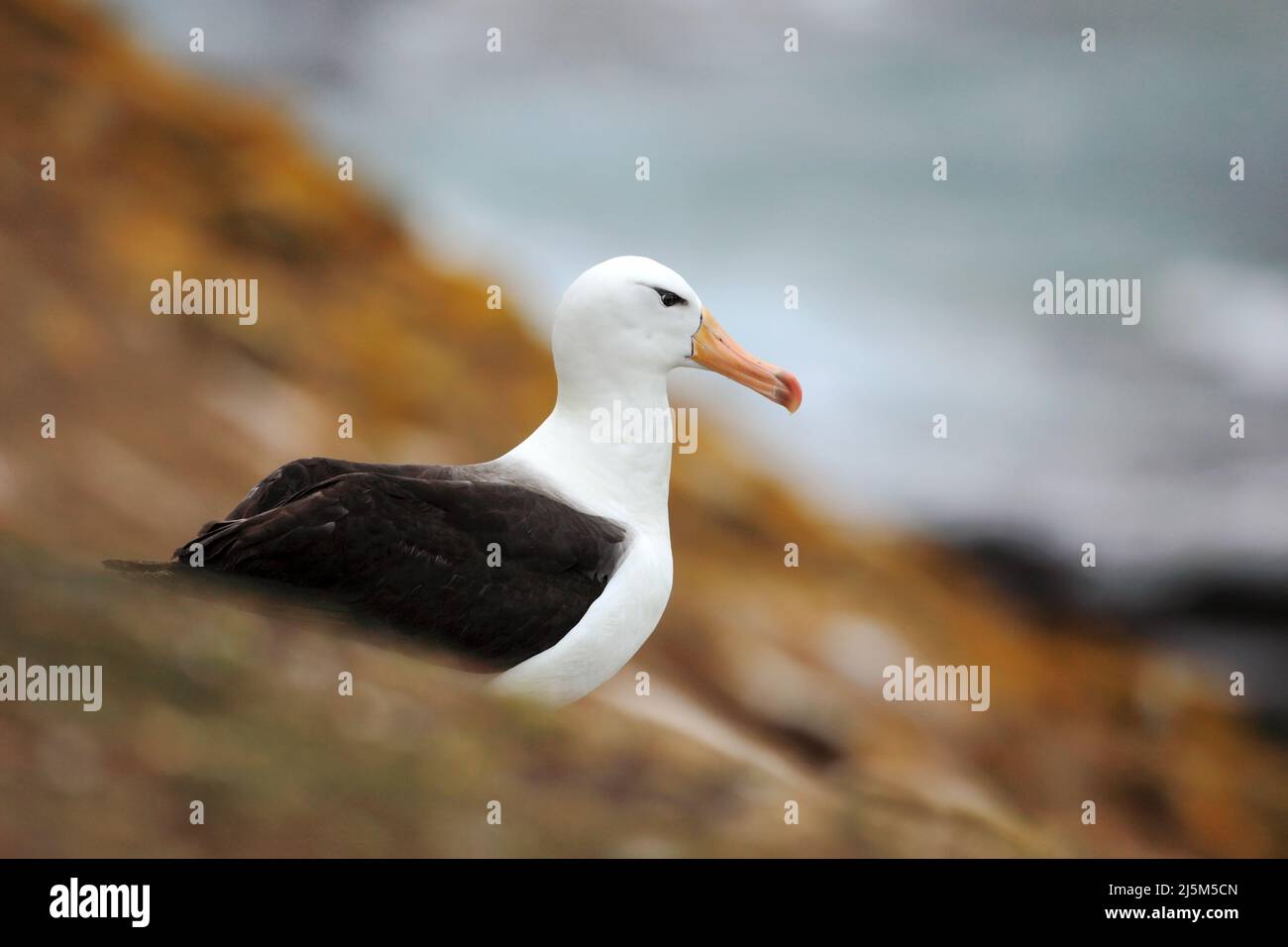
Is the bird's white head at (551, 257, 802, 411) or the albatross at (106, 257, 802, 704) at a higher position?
the bird's white head at (551, 257, 802, 411)

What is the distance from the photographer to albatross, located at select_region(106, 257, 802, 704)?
170 inches

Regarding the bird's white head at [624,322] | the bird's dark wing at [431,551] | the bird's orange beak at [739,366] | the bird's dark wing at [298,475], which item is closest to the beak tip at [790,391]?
the bird's orange beak at [739,366]

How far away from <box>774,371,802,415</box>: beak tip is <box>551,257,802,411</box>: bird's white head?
430mm

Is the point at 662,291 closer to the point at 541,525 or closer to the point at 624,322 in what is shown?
the point at 624,322

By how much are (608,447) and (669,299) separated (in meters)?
0.62

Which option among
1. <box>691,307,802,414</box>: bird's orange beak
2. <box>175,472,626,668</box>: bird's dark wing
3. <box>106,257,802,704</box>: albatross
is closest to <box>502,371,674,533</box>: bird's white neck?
<box>106,257,802,704</box>: albatross

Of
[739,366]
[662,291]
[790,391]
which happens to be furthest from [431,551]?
[790,391]

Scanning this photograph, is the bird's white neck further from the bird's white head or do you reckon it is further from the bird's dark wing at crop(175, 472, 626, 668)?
the bird's dark wing at crop(175, 472, 626, 668)

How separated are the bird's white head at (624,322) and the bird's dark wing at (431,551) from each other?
58cm

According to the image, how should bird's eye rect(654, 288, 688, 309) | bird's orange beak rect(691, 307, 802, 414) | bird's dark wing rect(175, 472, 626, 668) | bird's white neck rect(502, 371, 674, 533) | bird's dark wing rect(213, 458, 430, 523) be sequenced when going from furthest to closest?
bird's orange beak rect(691, 307, 802, 414)
bird's eye rect(654, 288, 688, 309)
bird's white neck rect(502, 371, 674, 533)
bird's dark wing rect(213, 458, 430, 523)
bird's dark wing rect(175, 472, 626, 668)

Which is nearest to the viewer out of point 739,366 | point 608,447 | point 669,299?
point 608,447

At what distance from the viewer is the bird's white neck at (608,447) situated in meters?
4.91

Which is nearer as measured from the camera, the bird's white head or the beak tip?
the bird's white head

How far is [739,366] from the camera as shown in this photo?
526 cm
